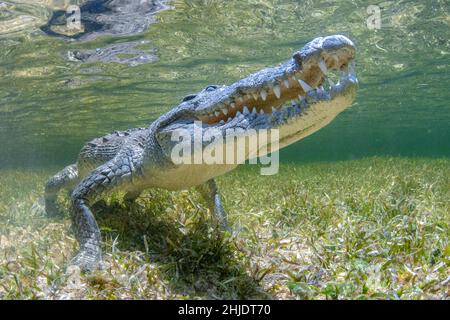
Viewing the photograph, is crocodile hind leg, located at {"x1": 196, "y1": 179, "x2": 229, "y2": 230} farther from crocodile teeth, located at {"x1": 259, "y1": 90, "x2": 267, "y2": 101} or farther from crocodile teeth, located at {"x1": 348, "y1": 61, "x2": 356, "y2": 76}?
crocodile teeth, located at {"x1": 348, "y1": 61, "x2": 356, "y2": 76}

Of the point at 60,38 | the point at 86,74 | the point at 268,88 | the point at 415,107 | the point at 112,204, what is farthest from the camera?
the point at 415,107

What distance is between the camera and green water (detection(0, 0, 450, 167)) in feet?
35.7

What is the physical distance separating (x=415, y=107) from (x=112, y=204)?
2974 cm

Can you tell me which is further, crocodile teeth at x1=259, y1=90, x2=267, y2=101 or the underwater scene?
crocodile teeth at x1=259, y1=90, x2=267, y2=101

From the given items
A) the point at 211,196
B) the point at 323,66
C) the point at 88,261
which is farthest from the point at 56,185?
the point at 323,66

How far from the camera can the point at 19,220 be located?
5.93m

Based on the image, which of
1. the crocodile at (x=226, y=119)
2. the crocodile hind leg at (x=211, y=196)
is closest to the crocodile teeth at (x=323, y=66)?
the crocodile at (x=226, y=119)

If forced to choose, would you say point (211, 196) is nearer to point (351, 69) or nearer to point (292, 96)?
point (292, 96)

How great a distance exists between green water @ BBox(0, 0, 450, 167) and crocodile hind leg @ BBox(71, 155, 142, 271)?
665cm

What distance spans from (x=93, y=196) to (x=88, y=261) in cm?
84

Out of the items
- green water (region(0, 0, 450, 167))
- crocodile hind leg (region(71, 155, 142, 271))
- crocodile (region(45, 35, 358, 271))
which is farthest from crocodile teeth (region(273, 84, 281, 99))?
green water (region(0, 0, 450, 167))

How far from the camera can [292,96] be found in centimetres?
328
